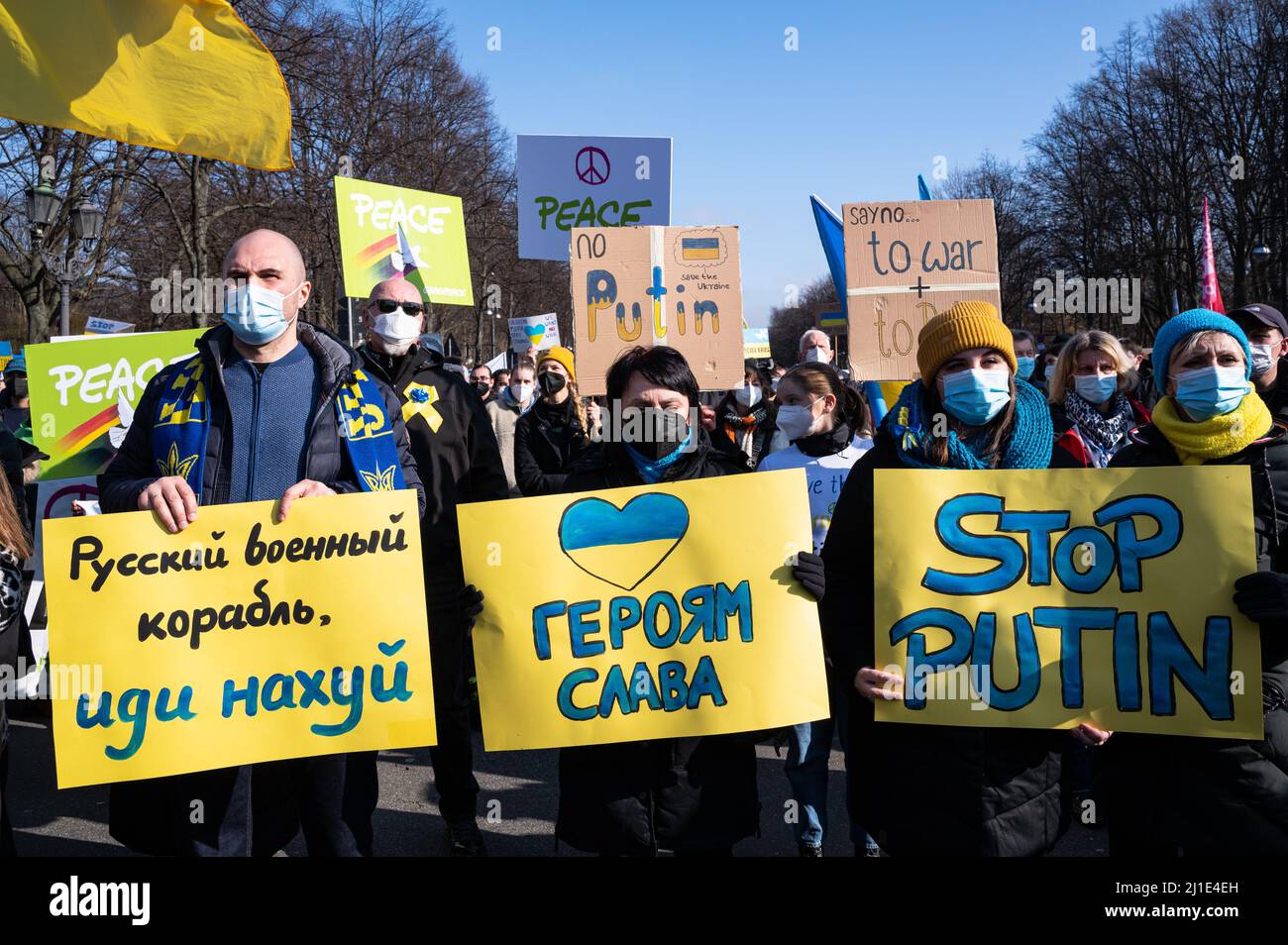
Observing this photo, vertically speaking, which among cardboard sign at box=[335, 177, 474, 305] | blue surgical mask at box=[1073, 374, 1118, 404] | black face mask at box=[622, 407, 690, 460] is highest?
cardboard sign at box=[335, 177, 474, 305]

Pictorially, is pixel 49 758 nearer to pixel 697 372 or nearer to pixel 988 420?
pixel 697 372

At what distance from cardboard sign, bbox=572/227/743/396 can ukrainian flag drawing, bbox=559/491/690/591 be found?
2.98m

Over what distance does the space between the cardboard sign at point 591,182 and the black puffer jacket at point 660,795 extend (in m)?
4.47

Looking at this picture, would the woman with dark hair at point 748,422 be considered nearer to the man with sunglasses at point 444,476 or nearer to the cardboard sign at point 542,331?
the man with sunglasses at point 444,476

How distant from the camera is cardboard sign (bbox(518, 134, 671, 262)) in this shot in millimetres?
6656

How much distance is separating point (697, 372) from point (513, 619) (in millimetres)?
3301

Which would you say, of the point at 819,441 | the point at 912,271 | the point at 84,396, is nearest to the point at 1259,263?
the point at 912,271

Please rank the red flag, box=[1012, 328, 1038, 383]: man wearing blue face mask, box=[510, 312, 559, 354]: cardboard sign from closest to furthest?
1. the red flag
2. box=[1012, 328, 1038, 383]: man wearing blue face mask
3. box=[510, 312, 559, 354]: cardboard sign

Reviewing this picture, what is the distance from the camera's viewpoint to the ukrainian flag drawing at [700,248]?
18.7 ft

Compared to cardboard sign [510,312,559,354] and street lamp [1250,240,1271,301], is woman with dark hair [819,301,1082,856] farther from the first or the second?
street lamp [1250,240,1271,301]

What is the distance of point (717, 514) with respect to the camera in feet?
8.99

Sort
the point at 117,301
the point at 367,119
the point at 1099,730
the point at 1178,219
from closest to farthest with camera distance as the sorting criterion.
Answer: the point at 1099,730 < the point at 367,119 < the point at 117,301 < the point at 1178,219

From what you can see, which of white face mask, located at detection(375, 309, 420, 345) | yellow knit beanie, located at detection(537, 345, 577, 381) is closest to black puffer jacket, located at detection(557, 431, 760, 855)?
white face mask, located at detection(375, 309, 420, 345)

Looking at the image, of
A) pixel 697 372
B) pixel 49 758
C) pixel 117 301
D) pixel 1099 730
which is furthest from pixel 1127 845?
pixel 117 301
